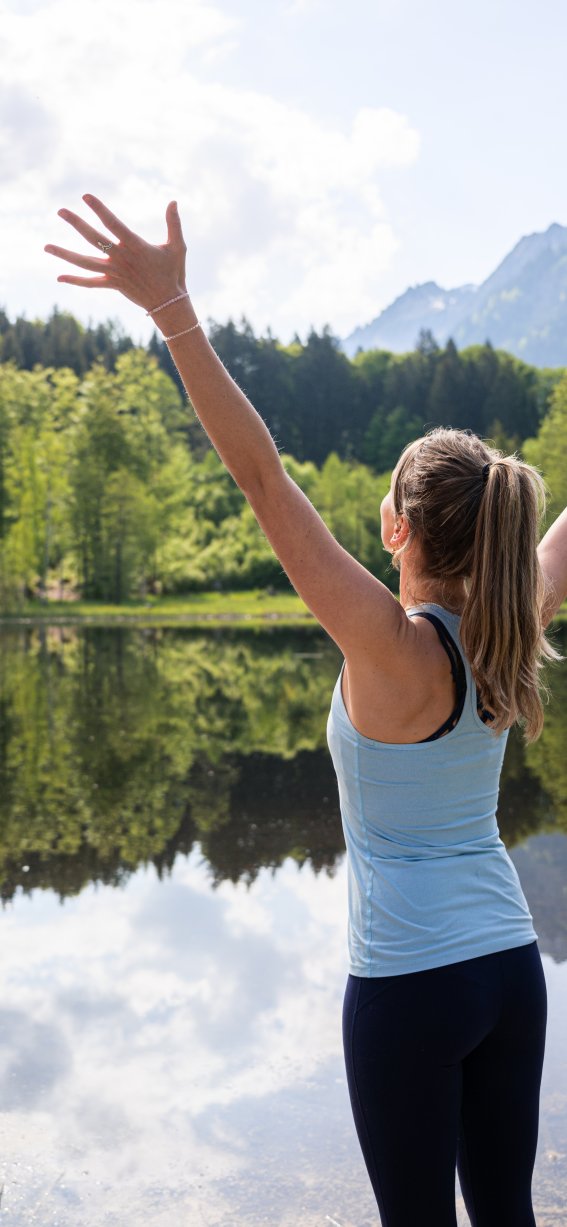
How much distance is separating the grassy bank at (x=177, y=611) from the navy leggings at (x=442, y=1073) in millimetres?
34691

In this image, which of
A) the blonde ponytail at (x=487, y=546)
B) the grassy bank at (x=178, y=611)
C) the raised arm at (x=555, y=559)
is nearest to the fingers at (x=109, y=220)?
the blonde ponytail at (x=487, y=546)

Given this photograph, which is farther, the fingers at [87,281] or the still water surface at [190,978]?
the still water surface at [190,978]

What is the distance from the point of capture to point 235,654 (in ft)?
74.3

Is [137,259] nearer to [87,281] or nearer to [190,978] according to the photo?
[87,281]

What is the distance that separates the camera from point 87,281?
1.59 m

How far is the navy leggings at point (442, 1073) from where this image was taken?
1503mm

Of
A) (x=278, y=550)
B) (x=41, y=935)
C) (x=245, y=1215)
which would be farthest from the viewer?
(x=41, y=935)

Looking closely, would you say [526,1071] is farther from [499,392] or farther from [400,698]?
[499,392]

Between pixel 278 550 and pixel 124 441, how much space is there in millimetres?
49336

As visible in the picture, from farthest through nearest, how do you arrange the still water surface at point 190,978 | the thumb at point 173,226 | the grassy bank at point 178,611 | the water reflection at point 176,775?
1. the grassy bank at point 178,611
2. the water reflection at point 176,775
3. the still water surface at point 190,978
4. the thumb at point 173,226

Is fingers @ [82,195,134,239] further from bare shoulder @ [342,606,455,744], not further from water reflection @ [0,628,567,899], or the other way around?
water reflection @ [0,628,567,899]

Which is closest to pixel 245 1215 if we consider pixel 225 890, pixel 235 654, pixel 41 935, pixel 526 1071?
pixel 526 1071

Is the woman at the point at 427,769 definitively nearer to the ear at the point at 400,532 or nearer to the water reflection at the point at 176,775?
the ear at the point at 400,532

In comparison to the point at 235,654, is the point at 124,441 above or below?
above
